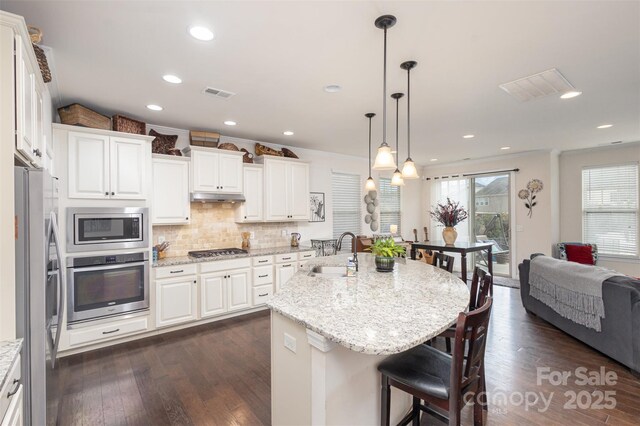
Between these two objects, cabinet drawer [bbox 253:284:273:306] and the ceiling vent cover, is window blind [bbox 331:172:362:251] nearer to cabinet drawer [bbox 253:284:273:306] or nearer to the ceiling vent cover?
cabinet drawer [bbox 253:284:273:306]

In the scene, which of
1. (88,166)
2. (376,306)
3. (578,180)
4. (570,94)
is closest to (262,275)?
(88,166)

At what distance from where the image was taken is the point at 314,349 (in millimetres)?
1506

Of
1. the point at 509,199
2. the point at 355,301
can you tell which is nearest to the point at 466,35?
the point at 355,301

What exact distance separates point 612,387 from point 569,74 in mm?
2677

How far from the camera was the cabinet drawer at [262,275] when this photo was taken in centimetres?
438

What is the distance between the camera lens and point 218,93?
3.01m

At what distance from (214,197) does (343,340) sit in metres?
3.35

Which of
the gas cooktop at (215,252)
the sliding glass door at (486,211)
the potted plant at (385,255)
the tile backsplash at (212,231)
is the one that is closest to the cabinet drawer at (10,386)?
the potted plant at (385,255)

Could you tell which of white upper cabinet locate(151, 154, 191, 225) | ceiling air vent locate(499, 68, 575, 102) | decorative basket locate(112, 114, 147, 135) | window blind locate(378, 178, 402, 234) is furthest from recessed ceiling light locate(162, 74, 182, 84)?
window blind locate(378, 178, 402, 234)

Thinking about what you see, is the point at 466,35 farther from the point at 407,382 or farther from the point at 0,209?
the point at 0,209

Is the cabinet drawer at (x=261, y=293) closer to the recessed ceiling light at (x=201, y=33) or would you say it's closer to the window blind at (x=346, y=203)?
the window blind at (x=346, y=203)

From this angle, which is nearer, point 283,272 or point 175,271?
point 175,271

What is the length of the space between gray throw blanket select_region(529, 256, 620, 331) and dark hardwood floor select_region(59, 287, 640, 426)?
35 cm

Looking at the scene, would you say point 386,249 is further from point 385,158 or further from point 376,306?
point 376,306
